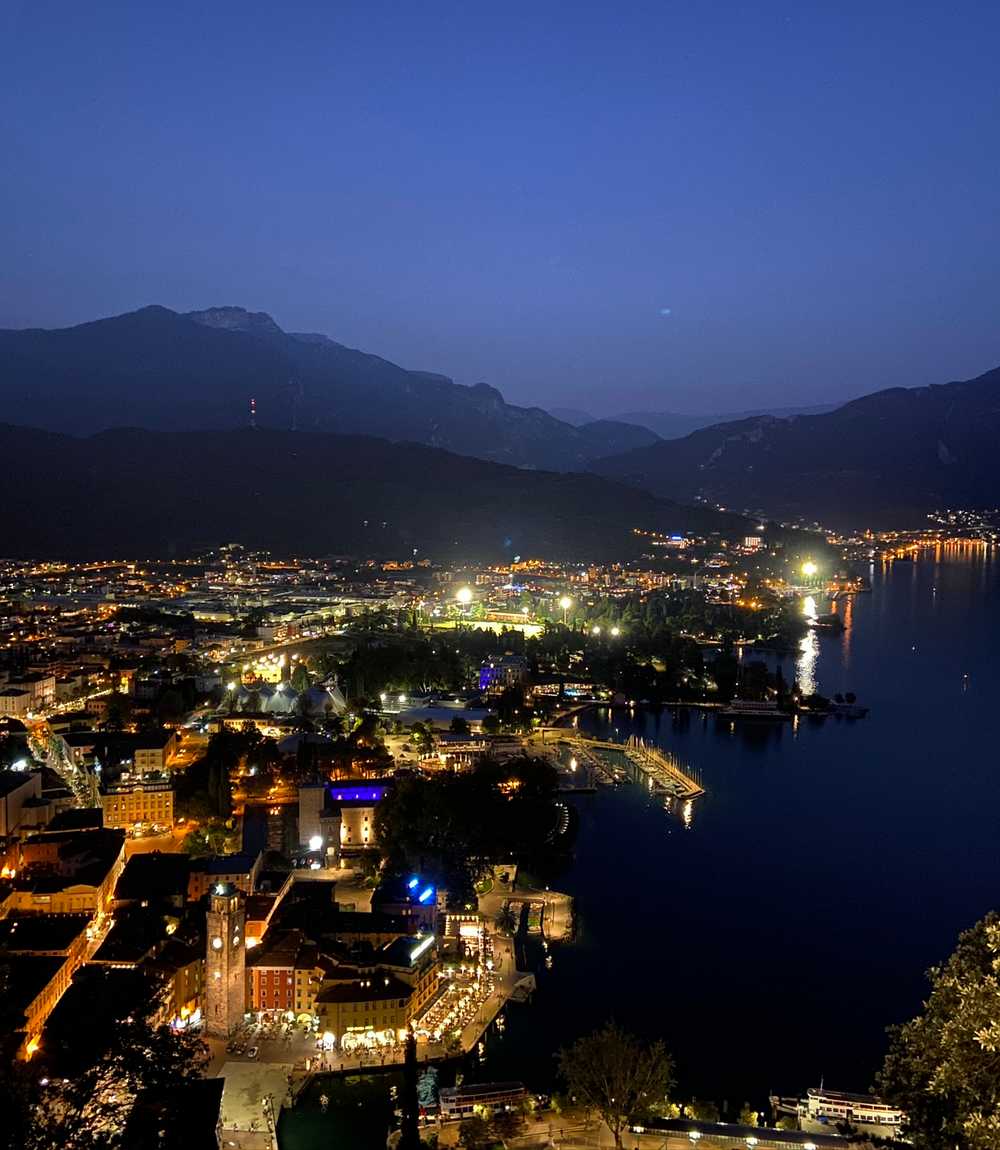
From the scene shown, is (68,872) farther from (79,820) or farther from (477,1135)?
(477,1135)

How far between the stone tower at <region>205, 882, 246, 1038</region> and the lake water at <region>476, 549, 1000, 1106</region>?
1151mm

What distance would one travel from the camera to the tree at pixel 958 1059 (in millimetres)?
2441

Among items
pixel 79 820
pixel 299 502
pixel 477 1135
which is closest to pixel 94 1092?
pixel 477 1135

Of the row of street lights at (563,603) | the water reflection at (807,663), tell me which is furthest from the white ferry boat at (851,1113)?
the row of street lights at (563,603)

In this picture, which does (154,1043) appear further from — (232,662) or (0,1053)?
(232,662)

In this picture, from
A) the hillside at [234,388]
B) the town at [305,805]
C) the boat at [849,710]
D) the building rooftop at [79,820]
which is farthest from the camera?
the hillside at [234,388]

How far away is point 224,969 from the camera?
4.64 meters

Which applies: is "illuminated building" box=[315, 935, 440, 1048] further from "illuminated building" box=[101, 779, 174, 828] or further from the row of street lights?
the row of street lights

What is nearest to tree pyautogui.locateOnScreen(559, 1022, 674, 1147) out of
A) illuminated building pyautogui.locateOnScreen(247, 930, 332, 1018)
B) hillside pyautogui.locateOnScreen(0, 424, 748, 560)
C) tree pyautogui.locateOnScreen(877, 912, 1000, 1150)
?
tree pyautogui.locateOnScreen(877, 912, 1000, 1150)

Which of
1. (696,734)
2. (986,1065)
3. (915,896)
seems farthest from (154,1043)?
(696,734)

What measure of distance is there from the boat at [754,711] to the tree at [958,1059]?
31.2ft

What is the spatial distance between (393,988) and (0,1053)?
1.82 m

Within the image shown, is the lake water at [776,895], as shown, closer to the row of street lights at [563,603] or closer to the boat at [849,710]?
the boat at [849,710]

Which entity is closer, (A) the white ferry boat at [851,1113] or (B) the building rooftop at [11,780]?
(A) the white ferry boat at [851,1113]
